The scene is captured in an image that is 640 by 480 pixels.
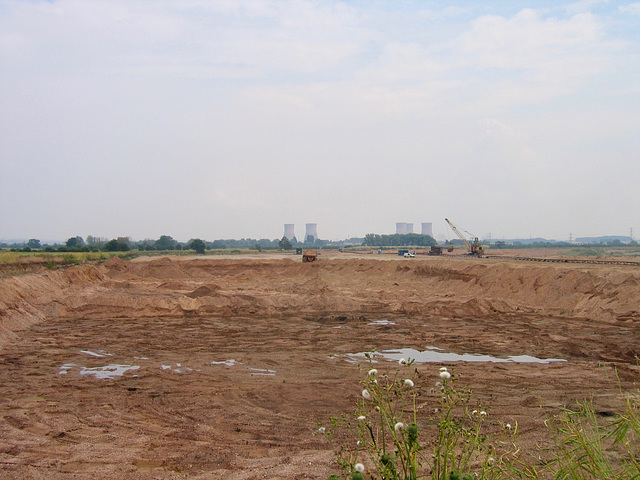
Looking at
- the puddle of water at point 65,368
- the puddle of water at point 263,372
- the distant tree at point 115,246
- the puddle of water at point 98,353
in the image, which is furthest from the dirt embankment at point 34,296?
the distant tree at point 115,246

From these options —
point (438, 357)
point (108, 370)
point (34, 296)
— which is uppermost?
point (34, 296)

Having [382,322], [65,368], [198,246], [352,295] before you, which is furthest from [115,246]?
[65,368]

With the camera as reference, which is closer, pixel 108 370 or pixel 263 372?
pixel 263 372

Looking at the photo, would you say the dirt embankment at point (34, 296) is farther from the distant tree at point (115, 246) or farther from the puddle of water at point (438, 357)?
the distant tree at point (115, 246)

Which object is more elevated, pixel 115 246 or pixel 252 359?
pixel 115 246

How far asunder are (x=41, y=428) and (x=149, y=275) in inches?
1363

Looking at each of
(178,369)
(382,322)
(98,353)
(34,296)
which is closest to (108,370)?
(178,369)

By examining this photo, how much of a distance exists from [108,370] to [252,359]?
152 inches

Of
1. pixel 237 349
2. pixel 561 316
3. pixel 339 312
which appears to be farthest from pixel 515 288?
pixel 237 349

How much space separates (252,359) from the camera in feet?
50.6

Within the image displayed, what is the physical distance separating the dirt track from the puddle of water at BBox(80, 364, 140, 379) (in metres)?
0.07

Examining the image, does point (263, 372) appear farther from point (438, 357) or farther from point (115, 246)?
point (115, 246)

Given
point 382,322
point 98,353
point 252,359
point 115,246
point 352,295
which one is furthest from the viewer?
point 115,246

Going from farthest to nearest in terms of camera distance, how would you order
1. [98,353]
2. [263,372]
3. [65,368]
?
[98,353]
[65,368]
[263,372]
